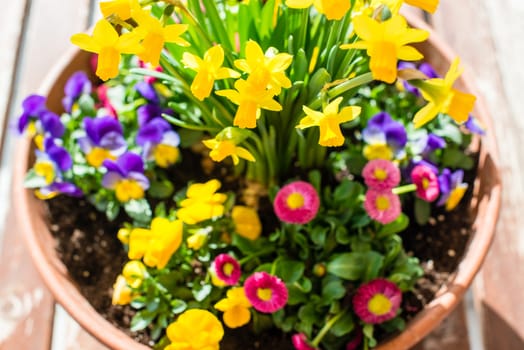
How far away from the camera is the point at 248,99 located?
0.67 m

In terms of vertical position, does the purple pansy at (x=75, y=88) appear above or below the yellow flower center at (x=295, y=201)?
above

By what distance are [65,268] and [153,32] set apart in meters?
0.42

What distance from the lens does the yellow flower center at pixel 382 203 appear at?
0.89m

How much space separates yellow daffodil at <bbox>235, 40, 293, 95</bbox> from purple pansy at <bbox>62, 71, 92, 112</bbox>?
16.7 inches

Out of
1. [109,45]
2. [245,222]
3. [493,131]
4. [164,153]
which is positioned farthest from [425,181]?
[109,45]

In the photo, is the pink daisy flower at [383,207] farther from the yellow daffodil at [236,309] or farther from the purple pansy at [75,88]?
the purple pansy at [75,88]

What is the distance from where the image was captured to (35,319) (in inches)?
40.8

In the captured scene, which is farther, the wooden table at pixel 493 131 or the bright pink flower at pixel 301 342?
the wooden table at pixel 493 131

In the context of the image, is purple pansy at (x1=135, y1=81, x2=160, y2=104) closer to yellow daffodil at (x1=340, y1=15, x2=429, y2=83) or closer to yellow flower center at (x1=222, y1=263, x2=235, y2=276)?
yellow flower center at (x1=222, y1=263, x2=235, y2=276)

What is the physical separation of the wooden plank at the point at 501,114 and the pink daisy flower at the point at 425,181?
0.14 meters

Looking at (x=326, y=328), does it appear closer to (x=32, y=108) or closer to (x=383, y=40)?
(x=383, y=40)

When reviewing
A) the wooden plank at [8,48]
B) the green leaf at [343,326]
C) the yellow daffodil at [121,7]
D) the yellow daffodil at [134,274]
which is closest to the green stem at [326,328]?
the green leaf at [343,326]

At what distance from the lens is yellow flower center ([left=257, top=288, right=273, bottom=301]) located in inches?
32.6

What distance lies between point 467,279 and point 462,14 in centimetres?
55
